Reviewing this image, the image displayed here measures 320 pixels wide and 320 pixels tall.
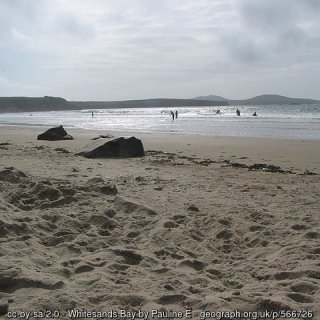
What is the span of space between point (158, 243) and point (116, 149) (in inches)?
301

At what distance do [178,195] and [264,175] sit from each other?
9.84ft

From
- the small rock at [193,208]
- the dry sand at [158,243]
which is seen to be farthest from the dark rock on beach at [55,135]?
the small rock at [193,208]

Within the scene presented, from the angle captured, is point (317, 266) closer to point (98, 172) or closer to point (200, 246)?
point (200, 246)

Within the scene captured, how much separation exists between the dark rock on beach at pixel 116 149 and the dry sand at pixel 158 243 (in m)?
3.45

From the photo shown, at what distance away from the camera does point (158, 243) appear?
436 cm

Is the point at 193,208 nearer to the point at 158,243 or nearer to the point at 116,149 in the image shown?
the point at 158,243

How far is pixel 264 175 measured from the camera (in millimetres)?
8703

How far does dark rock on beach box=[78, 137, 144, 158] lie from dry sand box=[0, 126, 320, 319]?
3455mm

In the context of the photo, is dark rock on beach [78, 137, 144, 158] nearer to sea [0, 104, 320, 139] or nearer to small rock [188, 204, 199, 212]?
small rock [188, 204, 199, 212]

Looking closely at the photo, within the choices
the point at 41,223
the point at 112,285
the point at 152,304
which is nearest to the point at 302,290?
the point at 152,304

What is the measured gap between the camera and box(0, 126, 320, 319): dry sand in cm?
310

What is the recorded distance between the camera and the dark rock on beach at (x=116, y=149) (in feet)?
37.7

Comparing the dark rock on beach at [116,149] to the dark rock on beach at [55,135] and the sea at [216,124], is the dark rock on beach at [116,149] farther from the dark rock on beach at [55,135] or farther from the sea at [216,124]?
the sea at [216,124]

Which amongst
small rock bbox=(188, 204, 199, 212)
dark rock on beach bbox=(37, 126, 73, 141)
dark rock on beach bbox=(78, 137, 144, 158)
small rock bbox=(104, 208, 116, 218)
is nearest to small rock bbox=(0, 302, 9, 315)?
small rock bbox=(104, 208, 116, 218)
